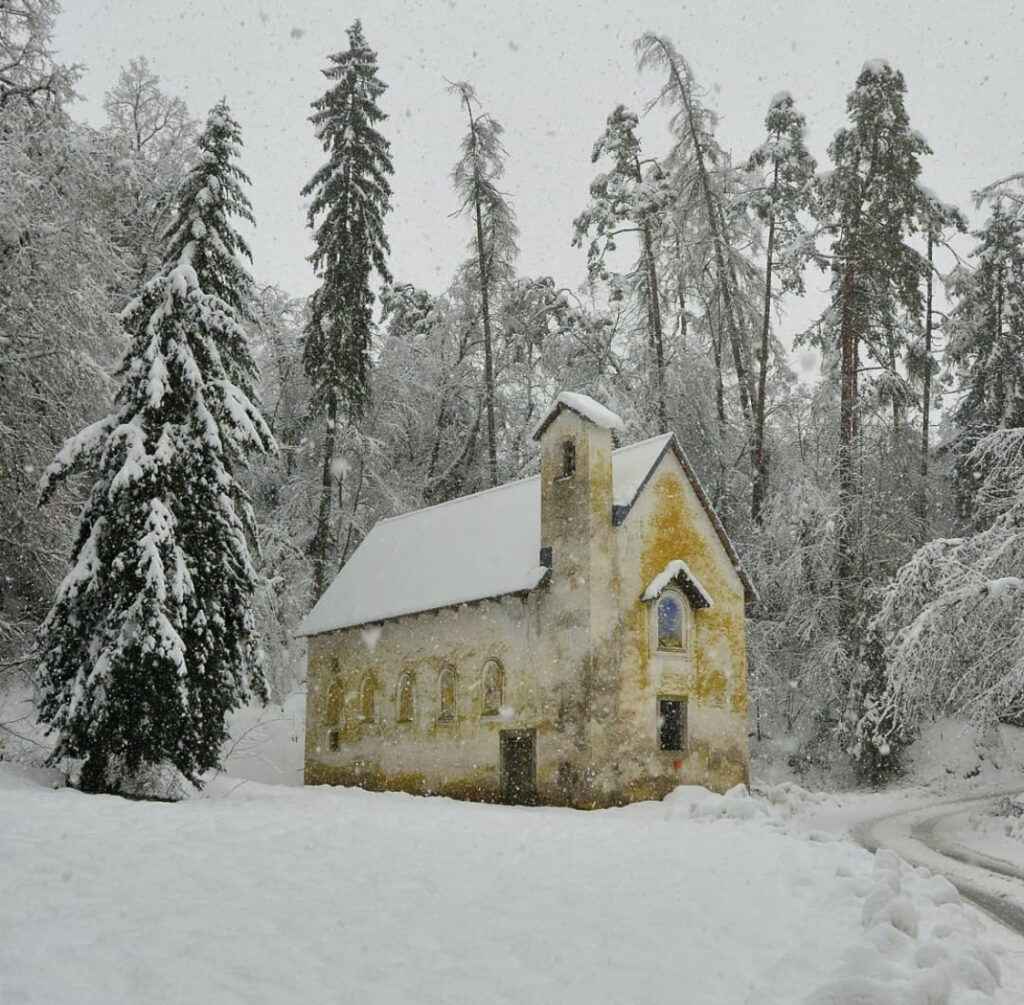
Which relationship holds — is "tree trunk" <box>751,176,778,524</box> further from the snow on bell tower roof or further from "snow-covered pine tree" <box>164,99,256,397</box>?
"snow-covered pine tree" <box>164,99,256,397</box>

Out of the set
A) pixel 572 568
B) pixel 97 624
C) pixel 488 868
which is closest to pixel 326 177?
pixel 572 568

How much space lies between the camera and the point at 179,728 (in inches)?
626

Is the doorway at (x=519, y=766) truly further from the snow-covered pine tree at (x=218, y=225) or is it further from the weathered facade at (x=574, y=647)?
the snow-covered pine tree at (x=218, y=225)

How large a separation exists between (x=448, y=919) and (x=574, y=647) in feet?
41.5

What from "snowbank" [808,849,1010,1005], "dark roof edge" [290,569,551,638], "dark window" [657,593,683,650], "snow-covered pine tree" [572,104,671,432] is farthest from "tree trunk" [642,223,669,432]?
"snowbank" [808,849,1010,1005]

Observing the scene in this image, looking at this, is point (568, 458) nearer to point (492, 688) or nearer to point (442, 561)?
point (442, 561)

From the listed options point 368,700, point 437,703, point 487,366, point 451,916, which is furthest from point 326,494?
point 451,916

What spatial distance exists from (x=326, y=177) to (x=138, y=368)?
1446 centimetres

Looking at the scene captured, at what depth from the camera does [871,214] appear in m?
28.2

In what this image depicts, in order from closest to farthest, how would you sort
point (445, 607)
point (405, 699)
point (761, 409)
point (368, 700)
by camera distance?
point (445, 607) < point (405, 699) < point (368, 700) < point (761, 409)

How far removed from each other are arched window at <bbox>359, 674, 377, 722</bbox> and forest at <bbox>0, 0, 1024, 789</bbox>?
102 inches

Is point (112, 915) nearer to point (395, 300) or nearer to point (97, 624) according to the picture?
point (97, 624)

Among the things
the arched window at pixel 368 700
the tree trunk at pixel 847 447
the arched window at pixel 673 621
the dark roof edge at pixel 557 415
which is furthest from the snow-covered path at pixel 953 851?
the arched window at pixel 368 700

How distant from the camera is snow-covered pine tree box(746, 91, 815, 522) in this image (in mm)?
29453
